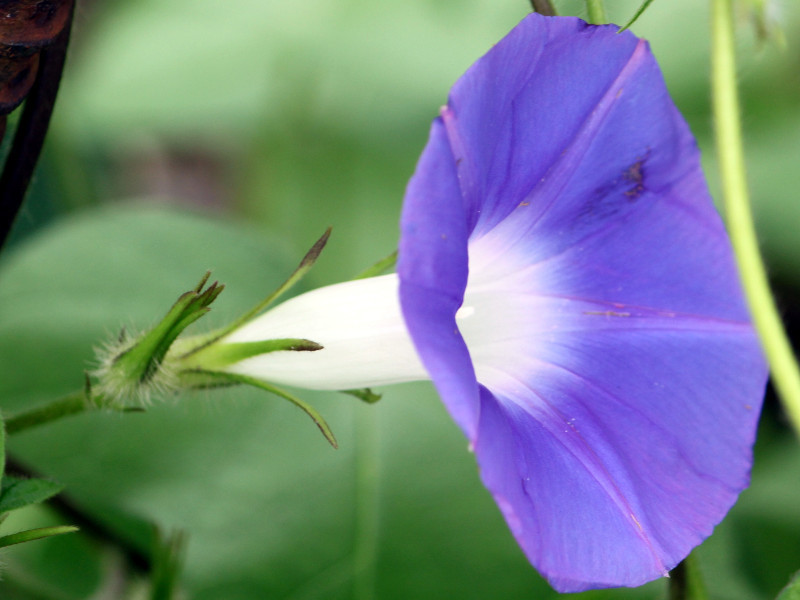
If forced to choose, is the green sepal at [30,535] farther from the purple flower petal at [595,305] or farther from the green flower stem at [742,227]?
the green flower stem at [742,227]

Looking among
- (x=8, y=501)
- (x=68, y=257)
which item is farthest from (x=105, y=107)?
(x=8, y=501)

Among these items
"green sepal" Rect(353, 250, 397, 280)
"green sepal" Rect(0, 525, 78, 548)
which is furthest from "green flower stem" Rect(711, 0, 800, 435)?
"green sepal" Rect(0, 525, 78, 548)

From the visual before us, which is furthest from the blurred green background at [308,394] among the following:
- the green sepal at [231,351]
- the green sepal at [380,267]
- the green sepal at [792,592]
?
the green sepal at [792,592]

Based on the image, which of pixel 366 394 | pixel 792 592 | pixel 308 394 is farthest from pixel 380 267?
pixel 308 394

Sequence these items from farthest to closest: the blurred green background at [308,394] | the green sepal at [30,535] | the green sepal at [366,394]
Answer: the blurred green background at [308,394] → the green sepal at [366,394] → the green sepal at [30,535]

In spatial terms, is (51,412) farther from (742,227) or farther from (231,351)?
(742,227)

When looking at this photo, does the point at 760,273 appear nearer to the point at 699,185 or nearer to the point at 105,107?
the point at 699,185
